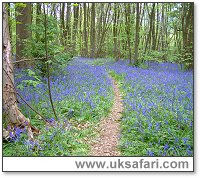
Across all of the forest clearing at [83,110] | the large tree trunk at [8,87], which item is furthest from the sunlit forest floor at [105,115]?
the large tree trunk at [8,87]

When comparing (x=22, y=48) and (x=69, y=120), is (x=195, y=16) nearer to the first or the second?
(x=69, y=120)

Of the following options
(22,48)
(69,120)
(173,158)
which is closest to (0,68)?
(69,120)

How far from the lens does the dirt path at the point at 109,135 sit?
15.7 ft

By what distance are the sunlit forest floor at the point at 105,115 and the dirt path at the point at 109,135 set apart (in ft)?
0.39

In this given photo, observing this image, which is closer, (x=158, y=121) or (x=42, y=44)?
(x=158, y=121)

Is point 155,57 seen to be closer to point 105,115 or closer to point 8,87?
point 105,115

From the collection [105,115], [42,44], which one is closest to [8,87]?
[105,115]

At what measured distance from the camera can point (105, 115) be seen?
722 cm

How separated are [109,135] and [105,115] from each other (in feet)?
4.36

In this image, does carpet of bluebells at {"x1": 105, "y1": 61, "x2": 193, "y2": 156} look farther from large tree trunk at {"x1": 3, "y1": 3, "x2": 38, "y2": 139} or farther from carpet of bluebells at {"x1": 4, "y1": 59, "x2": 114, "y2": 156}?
large tree trunk at {"x1": 3, "y1": 3, "x2": 38, "y2": 139}

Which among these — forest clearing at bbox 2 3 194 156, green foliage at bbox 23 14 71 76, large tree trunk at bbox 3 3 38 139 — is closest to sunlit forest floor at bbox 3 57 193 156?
forest clearing at bbox 2 3 194 156

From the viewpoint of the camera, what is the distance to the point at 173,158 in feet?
14.1

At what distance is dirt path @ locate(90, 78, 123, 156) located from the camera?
478 centimetres

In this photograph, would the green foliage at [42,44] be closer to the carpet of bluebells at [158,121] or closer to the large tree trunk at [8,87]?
the carpet of bluebells at [158,121]
